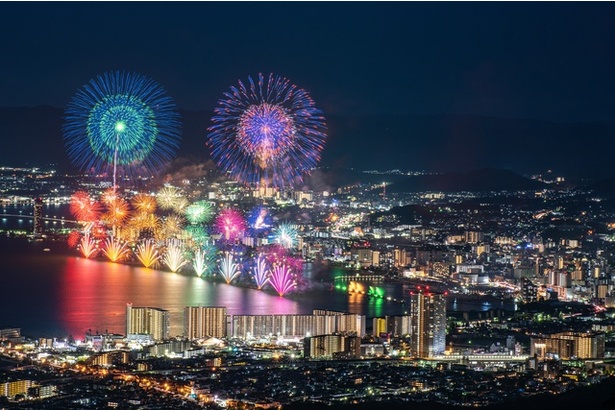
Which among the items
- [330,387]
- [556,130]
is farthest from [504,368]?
[556,130]

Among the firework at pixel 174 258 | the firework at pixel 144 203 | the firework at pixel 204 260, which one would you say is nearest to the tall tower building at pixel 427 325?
the firework at pixel 204 260

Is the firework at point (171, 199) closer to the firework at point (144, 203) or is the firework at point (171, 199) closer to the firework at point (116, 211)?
the firework at point (144, 203)

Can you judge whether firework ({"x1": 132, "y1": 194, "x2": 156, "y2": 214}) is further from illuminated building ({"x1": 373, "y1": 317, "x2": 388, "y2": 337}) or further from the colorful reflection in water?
illuminated building ({"x1": 373, "y1": 317, "x2": 388, "y2": 337})

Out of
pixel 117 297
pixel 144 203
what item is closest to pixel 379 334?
pixel 117 297

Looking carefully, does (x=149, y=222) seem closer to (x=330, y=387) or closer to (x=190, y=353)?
(x=190, y=353)

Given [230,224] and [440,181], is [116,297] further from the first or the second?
[440,181]

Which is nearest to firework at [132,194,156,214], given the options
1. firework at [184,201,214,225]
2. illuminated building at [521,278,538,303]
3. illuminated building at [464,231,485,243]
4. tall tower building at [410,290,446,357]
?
firework at [184,201,214,225]

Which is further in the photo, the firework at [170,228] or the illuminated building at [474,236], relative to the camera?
the illuminated building at [474,236]

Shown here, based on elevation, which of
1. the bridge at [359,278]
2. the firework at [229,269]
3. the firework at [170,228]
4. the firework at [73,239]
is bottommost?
the bridge at [359,278]
